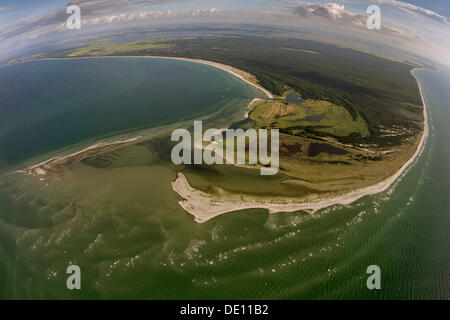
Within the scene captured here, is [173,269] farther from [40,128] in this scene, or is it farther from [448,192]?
[40,128]

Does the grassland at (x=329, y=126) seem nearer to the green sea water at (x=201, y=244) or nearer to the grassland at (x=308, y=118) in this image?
the grassland at (x=308, y=118)

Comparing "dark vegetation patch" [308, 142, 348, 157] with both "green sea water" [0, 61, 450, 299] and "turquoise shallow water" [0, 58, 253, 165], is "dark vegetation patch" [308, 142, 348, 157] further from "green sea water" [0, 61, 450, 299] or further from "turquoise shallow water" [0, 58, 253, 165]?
"turquoise shallow water" [0, 58, 253, 165]

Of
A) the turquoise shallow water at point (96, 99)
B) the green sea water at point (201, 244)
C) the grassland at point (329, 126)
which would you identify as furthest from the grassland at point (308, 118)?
the green sea water at point (201, 244)

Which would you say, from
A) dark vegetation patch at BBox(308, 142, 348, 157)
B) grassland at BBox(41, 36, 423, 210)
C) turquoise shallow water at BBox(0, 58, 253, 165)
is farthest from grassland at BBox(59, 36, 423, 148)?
turquoise shallow water at BBox(0, 58, 253, 165)

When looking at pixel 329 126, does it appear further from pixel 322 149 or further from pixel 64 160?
pixel 64 160

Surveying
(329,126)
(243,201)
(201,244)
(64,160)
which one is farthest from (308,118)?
(64,160)

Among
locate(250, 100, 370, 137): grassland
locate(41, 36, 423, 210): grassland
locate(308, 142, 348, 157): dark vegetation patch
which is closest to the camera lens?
locate(41, 36, 423, 210): grassland
